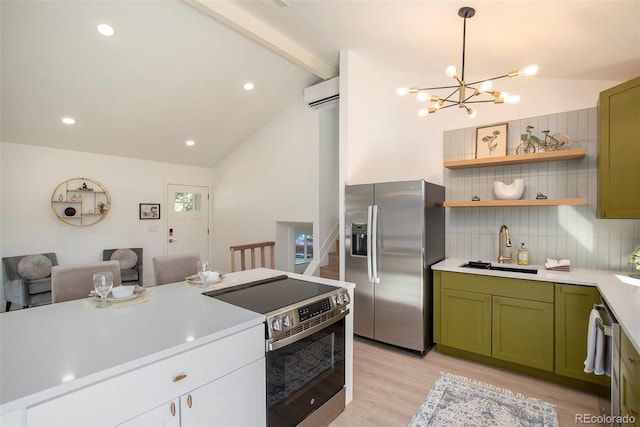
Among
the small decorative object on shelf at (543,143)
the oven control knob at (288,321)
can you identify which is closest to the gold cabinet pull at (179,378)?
the oven control knob at (288,321)

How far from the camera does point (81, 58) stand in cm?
340

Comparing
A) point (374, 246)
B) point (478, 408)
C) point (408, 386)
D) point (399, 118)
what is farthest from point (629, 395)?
point (399, 118)

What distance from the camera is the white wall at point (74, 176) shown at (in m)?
4.46

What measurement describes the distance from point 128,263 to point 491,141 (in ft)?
18.7

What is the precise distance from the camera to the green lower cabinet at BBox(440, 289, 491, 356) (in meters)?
2.84

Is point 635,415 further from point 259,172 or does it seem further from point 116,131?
point 116,131

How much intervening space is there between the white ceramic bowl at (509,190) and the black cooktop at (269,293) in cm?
210

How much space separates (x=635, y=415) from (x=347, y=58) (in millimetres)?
3686

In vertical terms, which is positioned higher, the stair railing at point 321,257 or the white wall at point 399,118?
the white wall at point 399,118

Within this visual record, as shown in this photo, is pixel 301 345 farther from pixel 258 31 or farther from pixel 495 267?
pixel 258 31

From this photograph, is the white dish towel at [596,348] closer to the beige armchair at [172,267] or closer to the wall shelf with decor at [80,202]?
the beige armchair at [172,267]

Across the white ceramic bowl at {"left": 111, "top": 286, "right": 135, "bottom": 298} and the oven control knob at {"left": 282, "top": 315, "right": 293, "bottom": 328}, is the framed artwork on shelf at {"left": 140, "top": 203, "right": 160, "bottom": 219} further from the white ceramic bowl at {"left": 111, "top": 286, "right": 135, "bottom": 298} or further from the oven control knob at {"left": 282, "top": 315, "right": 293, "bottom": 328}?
the oven control knob at {"left": 282, "top": 315, "right": 293, "bottom": 328}

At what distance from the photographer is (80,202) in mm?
5016

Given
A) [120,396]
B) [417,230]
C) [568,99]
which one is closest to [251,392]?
[120,396]
